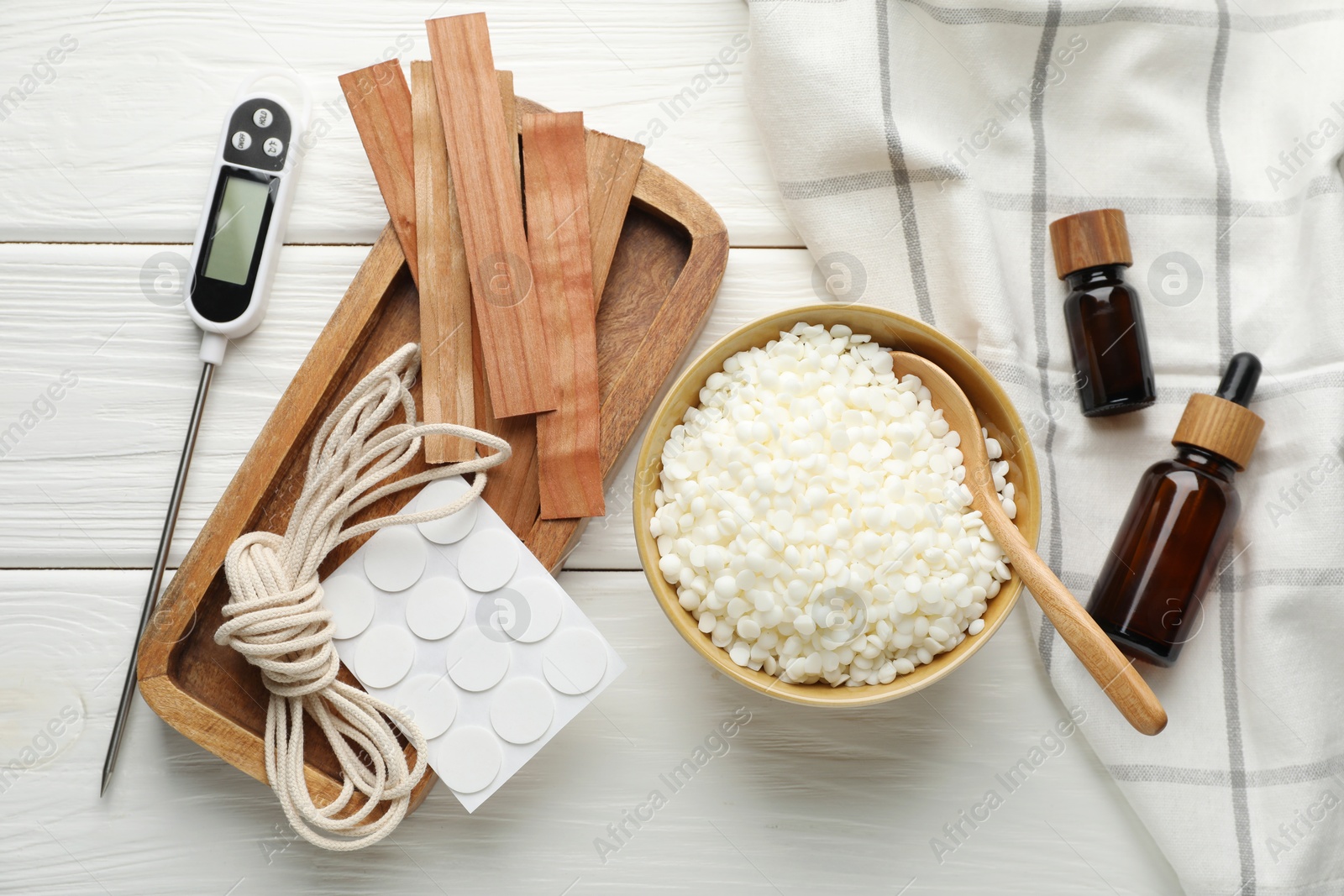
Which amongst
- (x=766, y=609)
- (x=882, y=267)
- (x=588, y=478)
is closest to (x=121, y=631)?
(x=588, y=478)

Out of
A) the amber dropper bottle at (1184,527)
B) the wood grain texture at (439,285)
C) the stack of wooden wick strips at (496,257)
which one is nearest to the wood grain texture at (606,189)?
the stack of wooden wick strips at (496,257)

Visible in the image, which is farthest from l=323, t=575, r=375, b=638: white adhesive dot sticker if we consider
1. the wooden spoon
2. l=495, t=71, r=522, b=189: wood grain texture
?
the wooden spoon

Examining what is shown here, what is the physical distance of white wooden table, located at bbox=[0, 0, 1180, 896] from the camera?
0.82 meters

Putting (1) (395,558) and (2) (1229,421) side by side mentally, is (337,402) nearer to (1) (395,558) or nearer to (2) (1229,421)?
(1) (395,558)

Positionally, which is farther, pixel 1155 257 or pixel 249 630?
pixel 1155 257

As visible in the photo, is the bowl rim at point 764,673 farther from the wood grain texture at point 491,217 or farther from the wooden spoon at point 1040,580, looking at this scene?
the wood grain texture at point 491,217

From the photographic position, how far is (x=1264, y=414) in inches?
32.5

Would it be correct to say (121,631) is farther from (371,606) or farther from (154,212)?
(154,212)

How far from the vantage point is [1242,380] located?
78 centimetres

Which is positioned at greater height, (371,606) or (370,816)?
(371,606)

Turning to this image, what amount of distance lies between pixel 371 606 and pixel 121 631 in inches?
11.4

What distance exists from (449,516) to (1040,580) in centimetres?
53

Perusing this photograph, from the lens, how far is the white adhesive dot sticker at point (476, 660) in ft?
2.51

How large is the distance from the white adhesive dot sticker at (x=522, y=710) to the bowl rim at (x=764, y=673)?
15 centimetres
